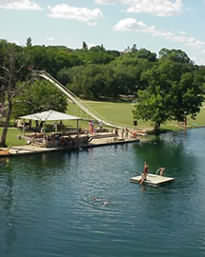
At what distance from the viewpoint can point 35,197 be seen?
3173 cm

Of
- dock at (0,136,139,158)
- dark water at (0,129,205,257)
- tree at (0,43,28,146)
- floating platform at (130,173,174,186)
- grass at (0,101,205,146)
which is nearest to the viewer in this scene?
dark water at (0,129,205,257)

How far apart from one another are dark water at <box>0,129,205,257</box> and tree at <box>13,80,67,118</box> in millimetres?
16162

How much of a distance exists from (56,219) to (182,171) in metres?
18.3

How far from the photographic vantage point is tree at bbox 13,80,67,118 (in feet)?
199

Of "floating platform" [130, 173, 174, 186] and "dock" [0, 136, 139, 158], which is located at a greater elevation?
"dock" [0, 136, 139, 158]

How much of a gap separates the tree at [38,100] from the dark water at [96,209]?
16.2m

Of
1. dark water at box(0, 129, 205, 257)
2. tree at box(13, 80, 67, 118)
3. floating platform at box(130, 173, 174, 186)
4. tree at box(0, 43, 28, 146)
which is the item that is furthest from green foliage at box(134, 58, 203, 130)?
floating platform at box(130, 173, 174, 186)

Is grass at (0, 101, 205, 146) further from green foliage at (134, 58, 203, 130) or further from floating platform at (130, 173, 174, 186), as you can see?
floating platform at (130, 173, 174, 186)

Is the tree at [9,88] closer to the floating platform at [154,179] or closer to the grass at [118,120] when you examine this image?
the grass at [118,120]

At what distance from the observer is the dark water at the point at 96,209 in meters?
23.8

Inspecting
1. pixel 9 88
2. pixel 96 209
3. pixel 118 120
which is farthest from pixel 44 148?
pixel 118 120

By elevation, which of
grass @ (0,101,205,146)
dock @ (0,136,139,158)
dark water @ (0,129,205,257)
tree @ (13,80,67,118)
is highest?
tree @ (13,80,67,118)

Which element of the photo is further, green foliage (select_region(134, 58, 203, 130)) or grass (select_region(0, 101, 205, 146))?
grass (select_region(0, 101, 205, 146))

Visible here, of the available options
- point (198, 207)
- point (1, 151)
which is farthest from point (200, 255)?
point (1, 151)
